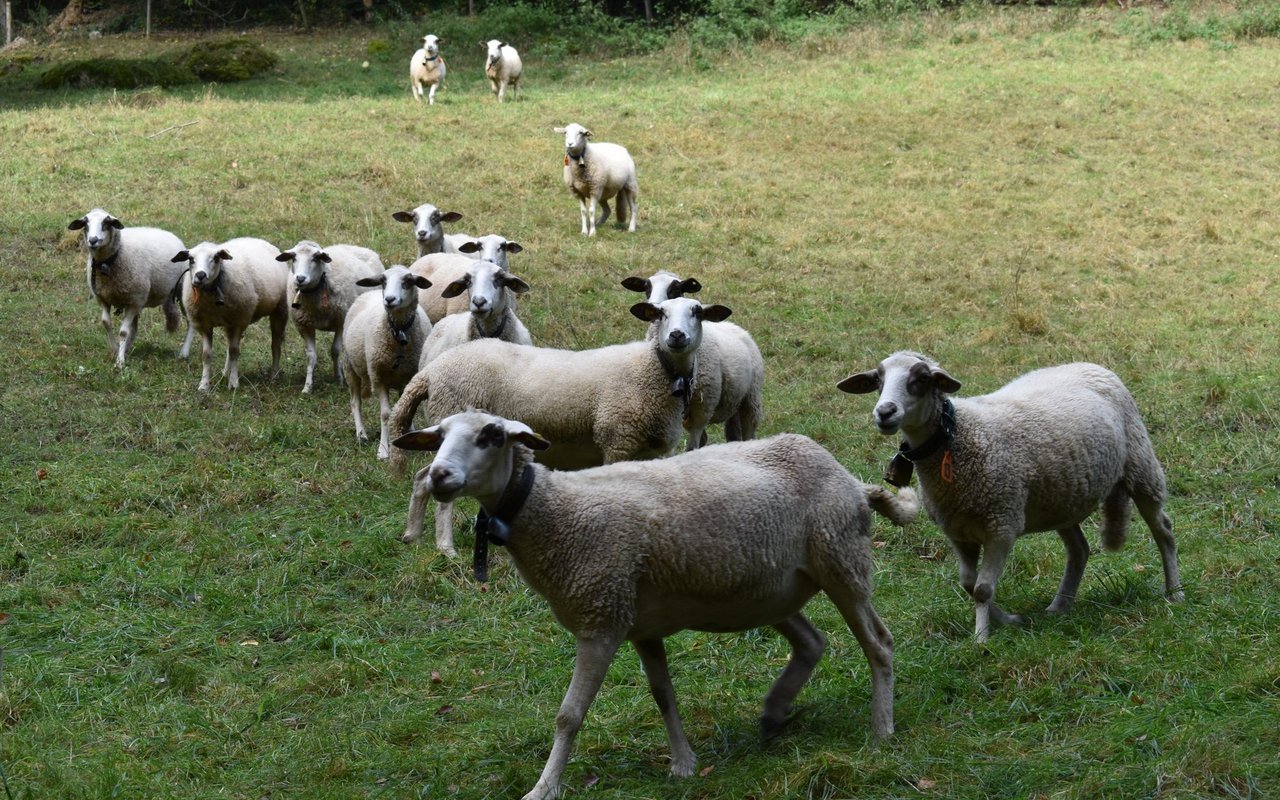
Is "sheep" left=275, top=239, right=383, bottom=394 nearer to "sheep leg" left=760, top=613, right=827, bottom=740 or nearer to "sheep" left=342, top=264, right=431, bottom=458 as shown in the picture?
"sheep" left=342, top=264, right=431, bottom=458

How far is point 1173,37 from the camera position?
26.5 meters

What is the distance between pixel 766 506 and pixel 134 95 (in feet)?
78.6

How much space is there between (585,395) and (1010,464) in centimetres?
292

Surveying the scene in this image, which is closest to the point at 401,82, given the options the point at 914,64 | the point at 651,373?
the point at 914,64

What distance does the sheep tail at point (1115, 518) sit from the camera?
701 cm

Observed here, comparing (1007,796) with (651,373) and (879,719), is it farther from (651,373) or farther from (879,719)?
(651,373)

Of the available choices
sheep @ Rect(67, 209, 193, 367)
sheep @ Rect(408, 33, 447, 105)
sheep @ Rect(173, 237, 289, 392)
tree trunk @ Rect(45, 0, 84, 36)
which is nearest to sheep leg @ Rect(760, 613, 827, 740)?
sheep @ Rect(173, 237, 289, 392)

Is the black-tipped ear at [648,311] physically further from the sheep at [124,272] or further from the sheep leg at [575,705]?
the sheep at [124,272]

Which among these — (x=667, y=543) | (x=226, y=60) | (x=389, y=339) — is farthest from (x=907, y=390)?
(x=226, y=60)

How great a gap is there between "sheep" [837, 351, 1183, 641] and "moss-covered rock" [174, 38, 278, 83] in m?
25.8

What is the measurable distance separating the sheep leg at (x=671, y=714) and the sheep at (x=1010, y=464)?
5.26 feet

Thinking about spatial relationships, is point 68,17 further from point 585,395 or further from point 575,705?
point 575,705

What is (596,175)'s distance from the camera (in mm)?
18156

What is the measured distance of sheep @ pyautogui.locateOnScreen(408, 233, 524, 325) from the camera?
477 inches
